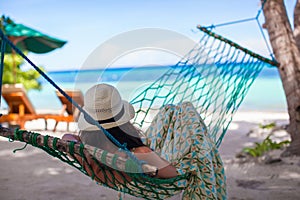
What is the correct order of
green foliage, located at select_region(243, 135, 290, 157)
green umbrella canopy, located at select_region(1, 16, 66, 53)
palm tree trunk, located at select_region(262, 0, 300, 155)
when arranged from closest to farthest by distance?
palm tree trunk, located at select_region(262, 0, 300, 155) < green foliage, located at select_region(243, 135, 290, 157) < green umbrella canopy, located at select_region(1, 16, 66, 53)

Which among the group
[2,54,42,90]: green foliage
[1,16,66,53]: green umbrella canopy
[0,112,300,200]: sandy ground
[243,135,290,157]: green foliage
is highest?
[1,16,66,53]: green umbrella canopy

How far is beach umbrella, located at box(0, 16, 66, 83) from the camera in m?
4.98

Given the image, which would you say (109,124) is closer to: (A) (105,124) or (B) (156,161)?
(A) (105,124)

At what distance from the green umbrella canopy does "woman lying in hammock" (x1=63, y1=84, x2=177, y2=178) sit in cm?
386

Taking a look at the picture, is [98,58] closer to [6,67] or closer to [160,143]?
[160,143]

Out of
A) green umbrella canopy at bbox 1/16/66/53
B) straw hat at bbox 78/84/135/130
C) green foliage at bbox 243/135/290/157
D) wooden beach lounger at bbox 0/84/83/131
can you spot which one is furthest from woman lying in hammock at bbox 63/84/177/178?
green umbrella canopy at bbox 1/16/66/53

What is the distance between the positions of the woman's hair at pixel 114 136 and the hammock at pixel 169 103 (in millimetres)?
69

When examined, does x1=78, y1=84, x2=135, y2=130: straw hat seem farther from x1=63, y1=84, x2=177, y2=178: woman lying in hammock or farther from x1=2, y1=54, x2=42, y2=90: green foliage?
x1=2, y1=54, x2=42, y2=90: green foliage

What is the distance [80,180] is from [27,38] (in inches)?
126

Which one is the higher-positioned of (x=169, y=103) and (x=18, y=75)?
(x=169, y=103)

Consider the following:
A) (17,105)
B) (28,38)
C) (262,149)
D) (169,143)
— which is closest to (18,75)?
(28,38)

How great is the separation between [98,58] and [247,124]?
370 centimetres

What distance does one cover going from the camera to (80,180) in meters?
2.45

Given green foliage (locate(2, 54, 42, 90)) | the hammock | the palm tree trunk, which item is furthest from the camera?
green foliage (locate(2, 54, 42, 90))
